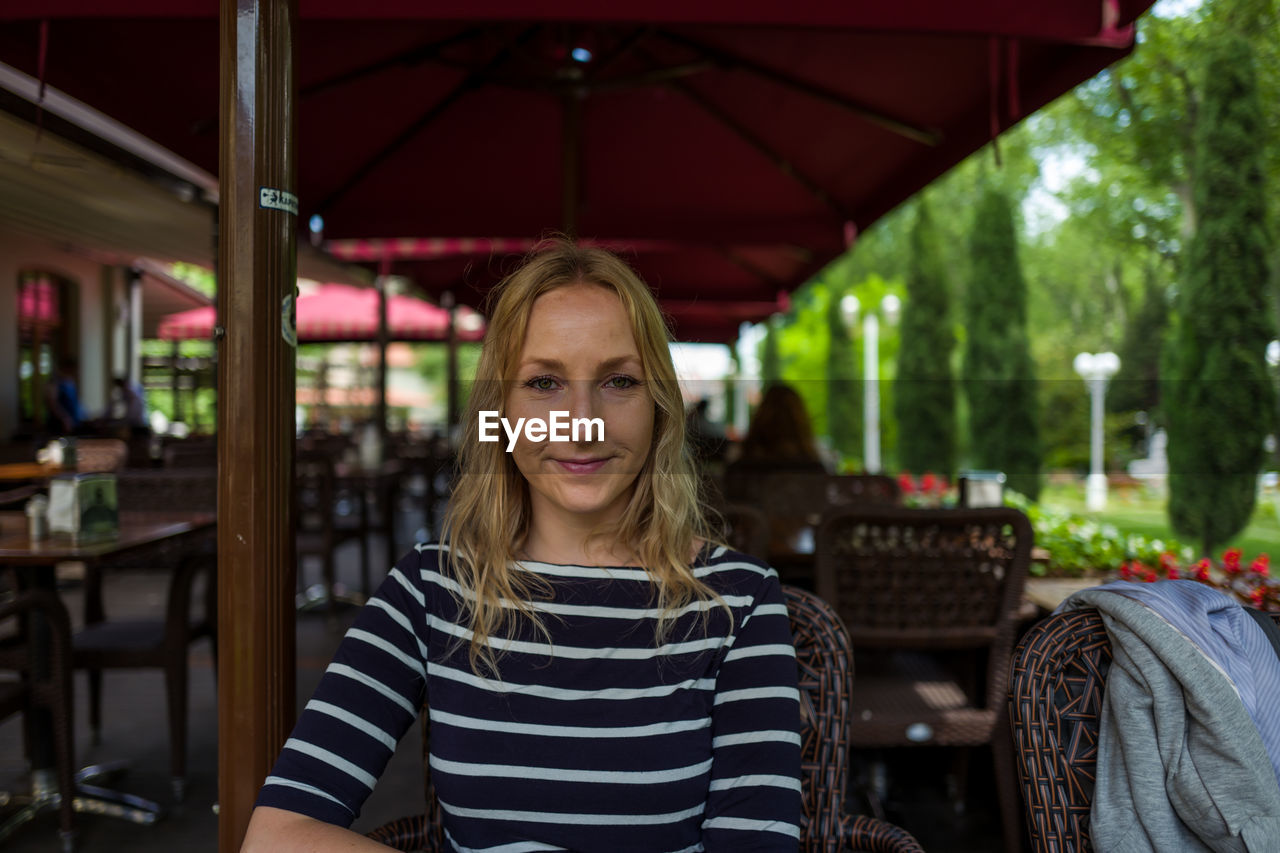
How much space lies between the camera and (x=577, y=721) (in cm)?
113

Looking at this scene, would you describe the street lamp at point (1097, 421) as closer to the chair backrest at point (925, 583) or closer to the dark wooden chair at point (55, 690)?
the chair backrest at point (925, 583)

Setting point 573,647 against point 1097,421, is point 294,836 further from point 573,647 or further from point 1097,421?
point 1097,421

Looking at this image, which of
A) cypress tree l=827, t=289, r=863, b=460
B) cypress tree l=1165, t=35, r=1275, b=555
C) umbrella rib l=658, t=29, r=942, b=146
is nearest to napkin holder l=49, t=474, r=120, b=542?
umbrella rib l=658, t=29, r=942, b=146

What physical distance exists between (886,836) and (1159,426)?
187 inches

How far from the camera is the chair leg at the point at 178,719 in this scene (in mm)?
2720

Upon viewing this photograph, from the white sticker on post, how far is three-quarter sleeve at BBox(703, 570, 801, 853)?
985mm

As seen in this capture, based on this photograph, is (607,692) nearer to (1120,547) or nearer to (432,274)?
(1120,547)

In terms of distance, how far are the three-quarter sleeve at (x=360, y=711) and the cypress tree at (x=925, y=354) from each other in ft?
42.0

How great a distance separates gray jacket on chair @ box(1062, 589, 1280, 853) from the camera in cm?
108

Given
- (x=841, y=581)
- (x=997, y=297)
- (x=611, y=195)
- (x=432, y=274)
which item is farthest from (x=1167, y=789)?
(x=997, y=297)

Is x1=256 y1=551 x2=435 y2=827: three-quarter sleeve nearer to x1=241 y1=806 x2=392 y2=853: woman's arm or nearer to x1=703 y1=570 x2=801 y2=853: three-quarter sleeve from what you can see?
x1=241 y1=806 x2=392 y2=853: woman's arm

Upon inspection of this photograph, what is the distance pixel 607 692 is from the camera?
114cm

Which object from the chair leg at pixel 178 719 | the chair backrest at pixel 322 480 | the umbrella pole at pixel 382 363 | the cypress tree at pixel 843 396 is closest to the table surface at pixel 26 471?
the chair leg at pixel 178 719

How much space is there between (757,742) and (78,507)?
245cm
